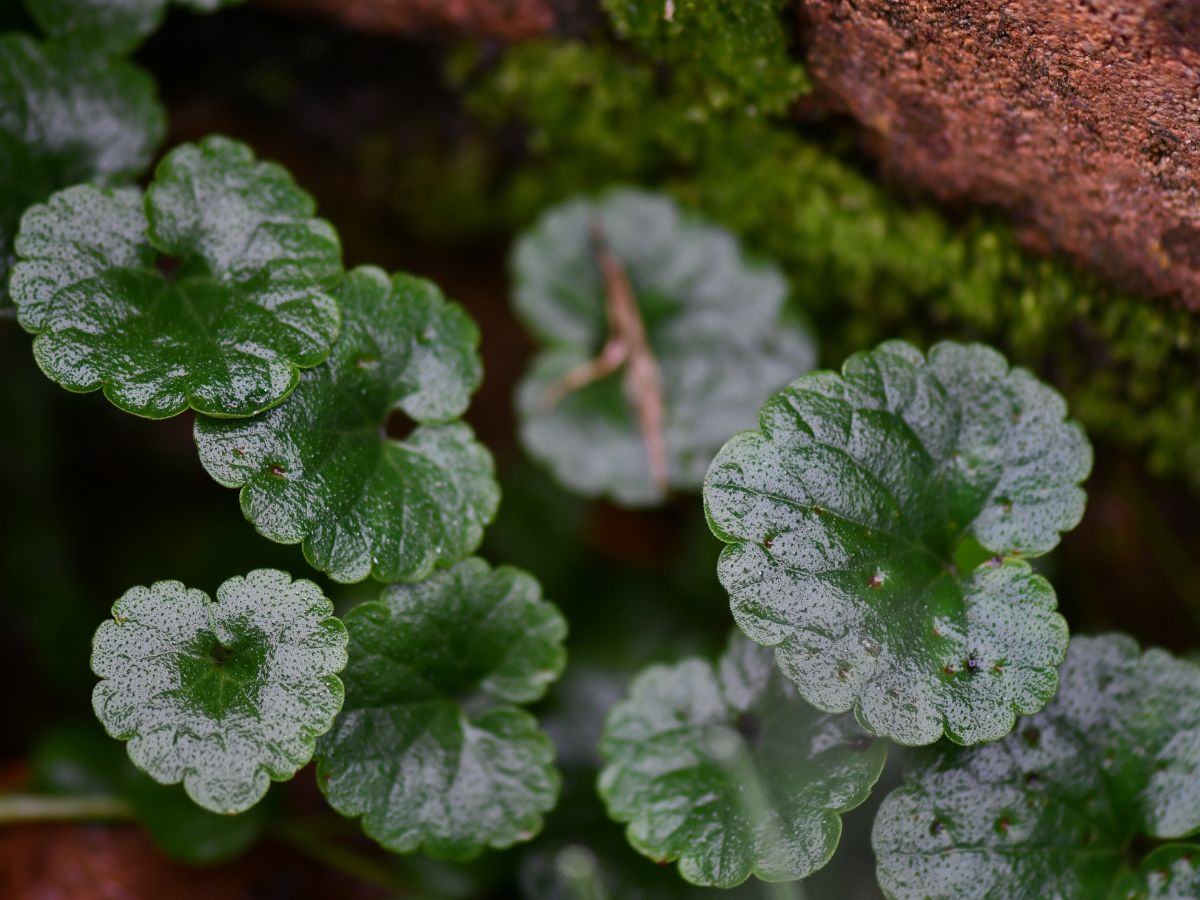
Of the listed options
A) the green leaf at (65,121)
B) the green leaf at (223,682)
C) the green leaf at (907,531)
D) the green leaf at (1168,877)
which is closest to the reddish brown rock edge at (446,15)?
the green leaf at (65,121)

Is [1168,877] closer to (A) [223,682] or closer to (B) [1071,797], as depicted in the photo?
(B) [1071,797]

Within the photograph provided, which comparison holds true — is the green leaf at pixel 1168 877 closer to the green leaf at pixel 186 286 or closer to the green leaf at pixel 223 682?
the green leaf at pixel 223 682

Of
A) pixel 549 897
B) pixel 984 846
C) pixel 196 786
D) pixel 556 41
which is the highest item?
pixel 556 41

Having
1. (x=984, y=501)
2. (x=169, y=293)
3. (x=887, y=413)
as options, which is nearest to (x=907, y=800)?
(x=984, y=501)

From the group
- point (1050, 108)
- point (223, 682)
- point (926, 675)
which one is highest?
point (1050, 108)

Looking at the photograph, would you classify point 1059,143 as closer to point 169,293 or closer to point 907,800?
point 907,800

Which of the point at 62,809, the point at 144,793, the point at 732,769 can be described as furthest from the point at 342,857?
the point at 732,769
